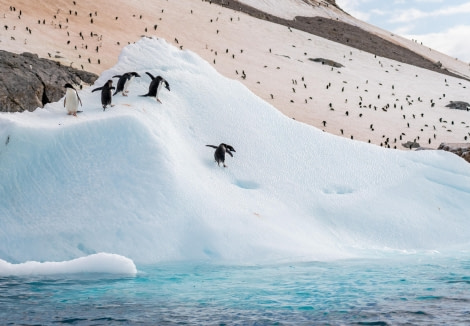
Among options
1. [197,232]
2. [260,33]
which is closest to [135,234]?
[197,232]

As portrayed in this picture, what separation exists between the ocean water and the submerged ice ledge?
0.11m

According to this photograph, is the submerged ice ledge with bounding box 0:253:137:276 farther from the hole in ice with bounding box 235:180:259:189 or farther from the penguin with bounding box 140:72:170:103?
the penguin with bounding box 140:72:170:103

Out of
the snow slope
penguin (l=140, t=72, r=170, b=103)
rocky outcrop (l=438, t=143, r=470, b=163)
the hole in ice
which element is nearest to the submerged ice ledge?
the snow slope

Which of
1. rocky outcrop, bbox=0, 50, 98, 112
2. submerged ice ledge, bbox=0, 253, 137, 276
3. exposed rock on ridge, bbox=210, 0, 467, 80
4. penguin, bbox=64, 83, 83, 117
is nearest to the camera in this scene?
submerged ice ledge, bbox=0, 253, 137, 276

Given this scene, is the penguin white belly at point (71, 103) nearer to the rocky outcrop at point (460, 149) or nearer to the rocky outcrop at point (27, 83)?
the rocky outcrop at point (27, 83)

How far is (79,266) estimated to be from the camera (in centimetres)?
A: 624

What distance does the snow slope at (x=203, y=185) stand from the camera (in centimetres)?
701

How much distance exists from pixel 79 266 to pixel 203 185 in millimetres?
2342

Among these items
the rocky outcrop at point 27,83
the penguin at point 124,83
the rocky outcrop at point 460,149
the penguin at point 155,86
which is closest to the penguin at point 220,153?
the penguin at point 155,86

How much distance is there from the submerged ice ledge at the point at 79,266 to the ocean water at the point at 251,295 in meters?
0.11

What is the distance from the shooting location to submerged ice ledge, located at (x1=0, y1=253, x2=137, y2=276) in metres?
6.14

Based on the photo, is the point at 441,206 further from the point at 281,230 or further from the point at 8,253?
the point at 8,253

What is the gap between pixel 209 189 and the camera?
7941mm

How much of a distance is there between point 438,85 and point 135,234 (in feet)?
108
